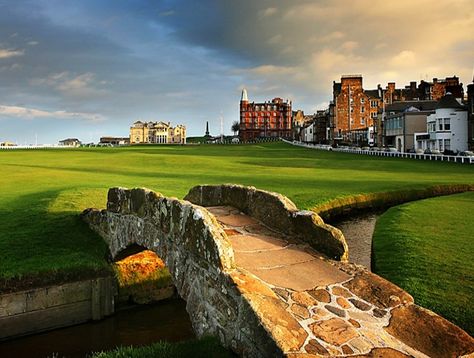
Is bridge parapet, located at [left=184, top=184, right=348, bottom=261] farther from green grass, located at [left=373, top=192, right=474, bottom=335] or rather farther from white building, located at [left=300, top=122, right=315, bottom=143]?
white building, located at [left=300, top=122, right=315, bottom=143]

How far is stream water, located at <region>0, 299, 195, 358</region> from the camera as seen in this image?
1309cm

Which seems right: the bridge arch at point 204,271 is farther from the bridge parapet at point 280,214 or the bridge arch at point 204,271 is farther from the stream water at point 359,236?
the stream water at point 359,236

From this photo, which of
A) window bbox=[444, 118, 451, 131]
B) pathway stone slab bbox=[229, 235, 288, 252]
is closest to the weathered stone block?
pathway stone slab bbox=[229, 235, 288, 252]

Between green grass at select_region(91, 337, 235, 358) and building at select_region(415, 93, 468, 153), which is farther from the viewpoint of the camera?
building at select_region(415, 93, 468, 153)

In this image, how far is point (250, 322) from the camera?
23.1ft

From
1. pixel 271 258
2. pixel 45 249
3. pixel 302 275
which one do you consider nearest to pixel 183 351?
pixel 271 258

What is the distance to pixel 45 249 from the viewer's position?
55.9ft

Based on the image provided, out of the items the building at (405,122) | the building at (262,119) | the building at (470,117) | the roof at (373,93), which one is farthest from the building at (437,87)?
the building at (262,119)

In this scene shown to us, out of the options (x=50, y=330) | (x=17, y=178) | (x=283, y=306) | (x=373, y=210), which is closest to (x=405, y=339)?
(x=283, y=306)

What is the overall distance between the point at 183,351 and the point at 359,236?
15927 millimetres

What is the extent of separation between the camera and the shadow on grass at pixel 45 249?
48.6 ft

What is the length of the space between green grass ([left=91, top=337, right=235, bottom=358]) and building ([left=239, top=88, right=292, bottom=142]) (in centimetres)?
18756

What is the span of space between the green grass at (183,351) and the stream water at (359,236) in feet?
33.7

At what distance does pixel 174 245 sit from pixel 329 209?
18.4 meters
